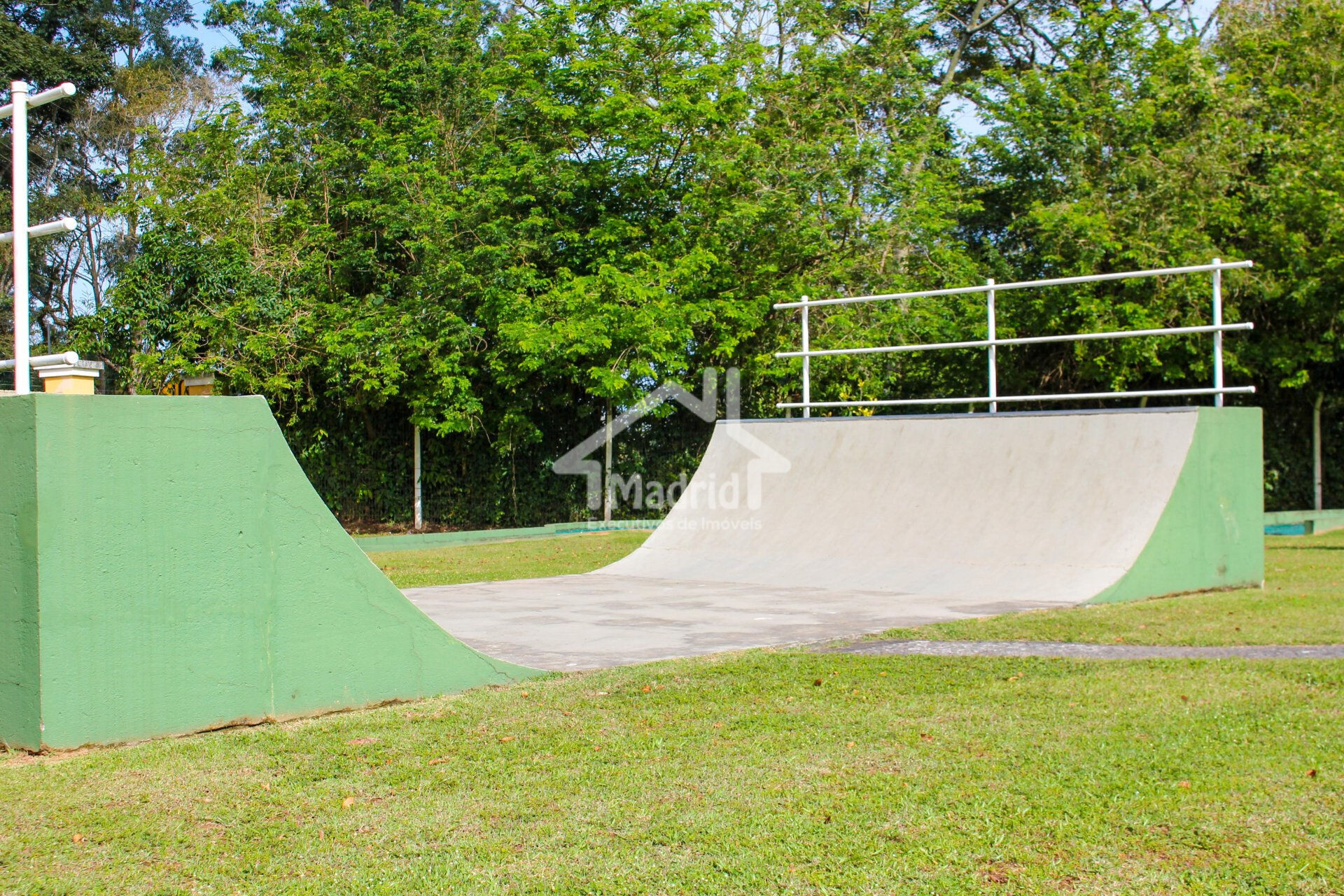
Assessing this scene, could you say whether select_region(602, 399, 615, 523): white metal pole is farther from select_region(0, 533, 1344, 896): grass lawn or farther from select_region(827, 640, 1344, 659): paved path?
select_region(0, 533, 1344, 896): grass lawn

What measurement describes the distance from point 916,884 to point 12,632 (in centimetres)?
360

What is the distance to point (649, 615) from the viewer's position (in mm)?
8930

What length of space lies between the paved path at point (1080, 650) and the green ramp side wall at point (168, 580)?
9.81 feet

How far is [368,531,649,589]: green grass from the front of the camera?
1212cm

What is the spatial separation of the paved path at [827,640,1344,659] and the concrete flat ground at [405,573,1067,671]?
0.52m

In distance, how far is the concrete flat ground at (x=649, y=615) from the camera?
24.5 feet

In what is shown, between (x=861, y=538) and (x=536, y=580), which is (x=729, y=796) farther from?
(x=536, y=580)

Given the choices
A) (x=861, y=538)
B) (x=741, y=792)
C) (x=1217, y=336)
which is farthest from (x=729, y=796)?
(x=861, y=538)

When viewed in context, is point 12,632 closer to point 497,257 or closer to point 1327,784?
point 1327,784

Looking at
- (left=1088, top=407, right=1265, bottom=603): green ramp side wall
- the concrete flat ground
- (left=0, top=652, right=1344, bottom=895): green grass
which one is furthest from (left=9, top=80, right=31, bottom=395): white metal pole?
(left=1088, top=407, right=1265, bottom=603): green ramp side wall

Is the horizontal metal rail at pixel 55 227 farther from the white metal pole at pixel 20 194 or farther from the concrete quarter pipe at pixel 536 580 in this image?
the concrete quarter pipe at pixel 536 580

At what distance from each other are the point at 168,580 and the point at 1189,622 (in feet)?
20.7

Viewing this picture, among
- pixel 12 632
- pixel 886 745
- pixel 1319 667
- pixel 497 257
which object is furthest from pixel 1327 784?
pixel 497 257

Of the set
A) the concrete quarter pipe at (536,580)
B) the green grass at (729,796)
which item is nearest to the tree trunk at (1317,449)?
the concrete quarter pipe at (536,580)
